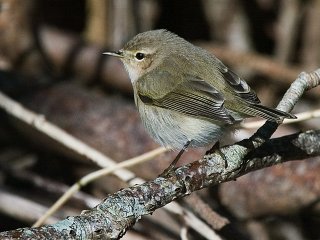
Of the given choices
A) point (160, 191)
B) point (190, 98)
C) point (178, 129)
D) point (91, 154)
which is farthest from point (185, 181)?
point (91, 154)

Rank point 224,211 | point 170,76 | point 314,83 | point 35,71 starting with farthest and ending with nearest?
point 35,71 < point 224,211 < point 170,76 < point 314,83

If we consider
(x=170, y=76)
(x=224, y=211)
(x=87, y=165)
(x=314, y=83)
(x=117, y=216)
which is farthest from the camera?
(x=87, y=165)

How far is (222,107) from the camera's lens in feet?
12.8

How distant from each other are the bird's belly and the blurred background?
0.40m

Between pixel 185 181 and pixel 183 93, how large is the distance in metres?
1.23


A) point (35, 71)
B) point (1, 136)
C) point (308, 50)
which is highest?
point (308, 50)

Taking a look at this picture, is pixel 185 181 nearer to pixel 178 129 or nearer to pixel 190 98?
pixel 178 129

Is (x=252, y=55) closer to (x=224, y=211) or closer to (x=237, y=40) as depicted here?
(x=237, y=40)

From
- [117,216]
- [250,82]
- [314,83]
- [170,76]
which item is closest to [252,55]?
[250,82]

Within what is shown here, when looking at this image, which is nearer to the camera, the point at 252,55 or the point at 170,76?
the point at 170,76

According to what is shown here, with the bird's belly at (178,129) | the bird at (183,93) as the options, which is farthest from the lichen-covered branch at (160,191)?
the bird's belly at (178,129)

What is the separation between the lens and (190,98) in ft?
13.6

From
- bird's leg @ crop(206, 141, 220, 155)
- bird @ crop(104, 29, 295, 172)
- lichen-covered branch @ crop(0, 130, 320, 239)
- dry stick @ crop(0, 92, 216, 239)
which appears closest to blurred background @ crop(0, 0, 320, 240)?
dry stick @ crop(0, 92, 216, 239)

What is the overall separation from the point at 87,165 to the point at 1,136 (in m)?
0.85
